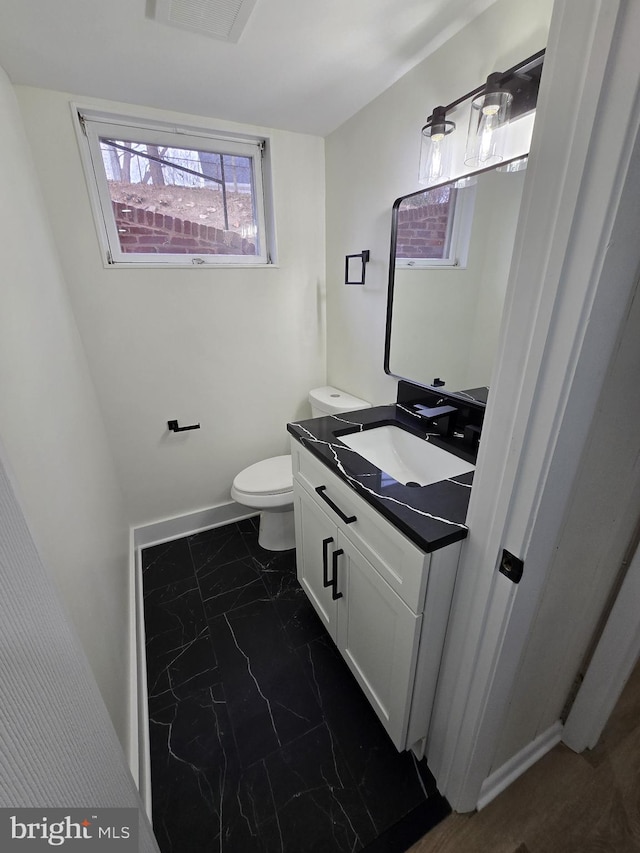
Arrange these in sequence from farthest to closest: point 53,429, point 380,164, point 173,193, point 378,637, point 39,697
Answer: point 173,193, point 380,164, point 378,637, point 53,429, point 39,697

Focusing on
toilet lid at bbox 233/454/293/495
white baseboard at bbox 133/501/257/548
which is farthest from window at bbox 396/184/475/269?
white baseboard at bbox 133/501/257/548

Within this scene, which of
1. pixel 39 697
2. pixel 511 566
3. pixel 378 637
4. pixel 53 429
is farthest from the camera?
pixel 378 637

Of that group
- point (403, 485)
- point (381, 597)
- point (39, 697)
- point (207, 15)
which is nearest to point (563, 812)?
point (381, 597)

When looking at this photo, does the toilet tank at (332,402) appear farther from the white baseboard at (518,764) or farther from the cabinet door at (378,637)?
the white baseboard at (518,764)

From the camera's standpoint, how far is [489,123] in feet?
3.46

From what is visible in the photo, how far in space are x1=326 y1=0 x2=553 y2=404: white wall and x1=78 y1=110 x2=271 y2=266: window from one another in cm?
45

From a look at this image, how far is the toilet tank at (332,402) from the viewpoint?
194 cm

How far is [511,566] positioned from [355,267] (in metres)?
1.55

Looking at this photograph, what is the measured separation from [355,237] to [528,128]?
2.88 ft

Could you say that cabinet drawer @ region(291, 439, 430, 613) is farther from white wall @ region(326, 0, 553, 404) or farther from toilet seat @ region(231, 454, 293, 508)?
white wall @ region(326, 0, 553, 404)

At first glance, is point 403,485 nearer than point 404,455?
Yes

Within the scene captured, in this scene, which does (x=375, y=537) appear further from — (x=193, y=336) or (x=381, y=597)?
(x=193, y=336)

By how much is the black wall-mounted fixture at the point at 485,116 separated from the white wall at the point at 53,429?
1.34 metres

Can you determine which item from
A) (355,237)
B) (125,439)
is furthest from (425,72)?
(125,439)
